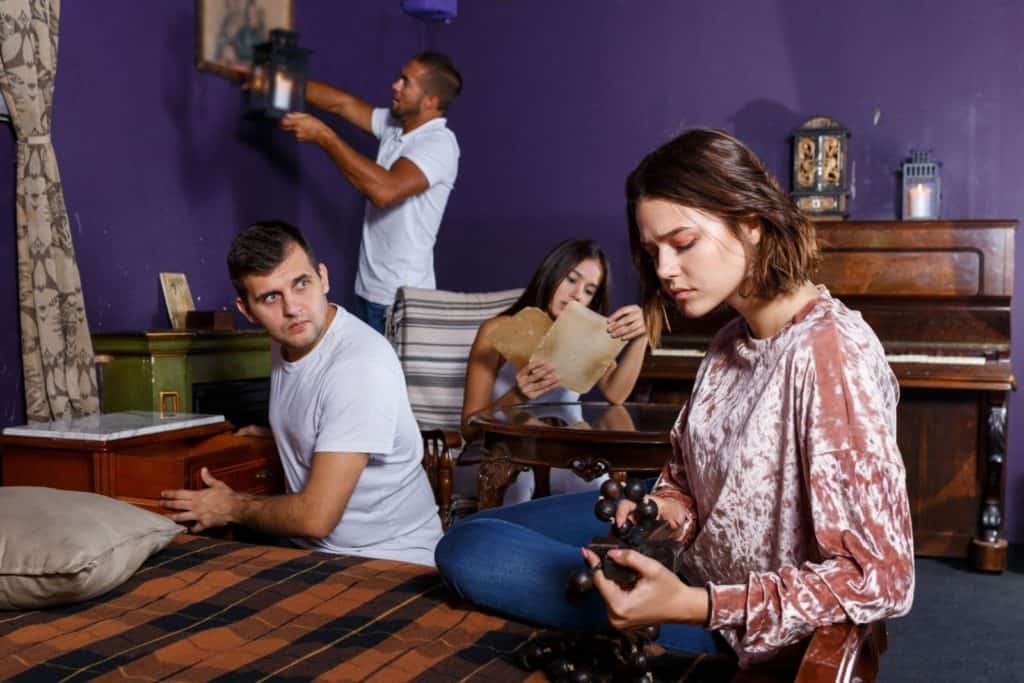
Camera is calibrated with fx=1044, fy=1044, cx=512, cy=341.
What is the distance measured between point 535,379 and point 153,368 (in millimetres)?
1232

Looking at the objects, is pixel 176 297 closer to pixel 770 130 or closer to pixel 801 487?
pixel 770 130

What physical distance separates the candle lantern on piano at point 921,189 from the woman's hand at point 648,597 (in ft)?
13.0

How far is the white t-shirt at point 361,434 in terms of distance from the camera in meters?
2.36

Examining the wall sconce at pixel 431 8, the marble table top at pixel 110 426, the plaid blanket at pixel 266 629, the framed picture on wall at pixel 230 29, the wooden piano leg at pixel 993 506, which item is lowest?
the wooden piano leg at pixel 993 506

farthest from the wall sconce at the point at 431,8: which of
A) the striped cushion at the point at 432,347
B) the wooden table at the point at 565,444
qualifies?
the wooden table at the point at 565,444

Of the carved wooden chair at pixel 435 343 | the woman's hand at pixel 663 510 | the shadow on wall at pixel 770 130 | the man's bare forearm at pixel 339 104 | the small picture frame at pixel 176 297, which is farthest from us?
the shadow on wall at pixel 770 130

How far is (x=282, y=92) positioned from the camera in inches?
147

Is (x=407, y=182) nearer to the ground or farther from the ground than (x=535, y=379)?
farther from the ground

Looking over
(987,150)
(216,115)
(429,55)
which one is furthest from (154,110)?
(987,150)

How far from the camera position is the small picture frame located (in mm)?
3822

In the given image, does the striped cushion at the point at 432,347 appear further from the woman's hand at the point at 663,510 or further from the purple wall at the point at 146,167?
the woman's hand at the point at 663,510

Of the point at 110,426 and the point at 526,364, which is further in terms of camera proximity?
the point at 526,364

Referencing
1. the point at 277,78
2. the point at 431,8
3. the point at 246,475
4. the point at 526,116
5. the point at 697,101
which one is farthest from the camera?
the point at 526,116

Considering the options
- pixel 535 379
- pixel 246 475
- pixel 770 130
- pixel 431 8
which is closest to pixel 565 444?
pixel 535 379
